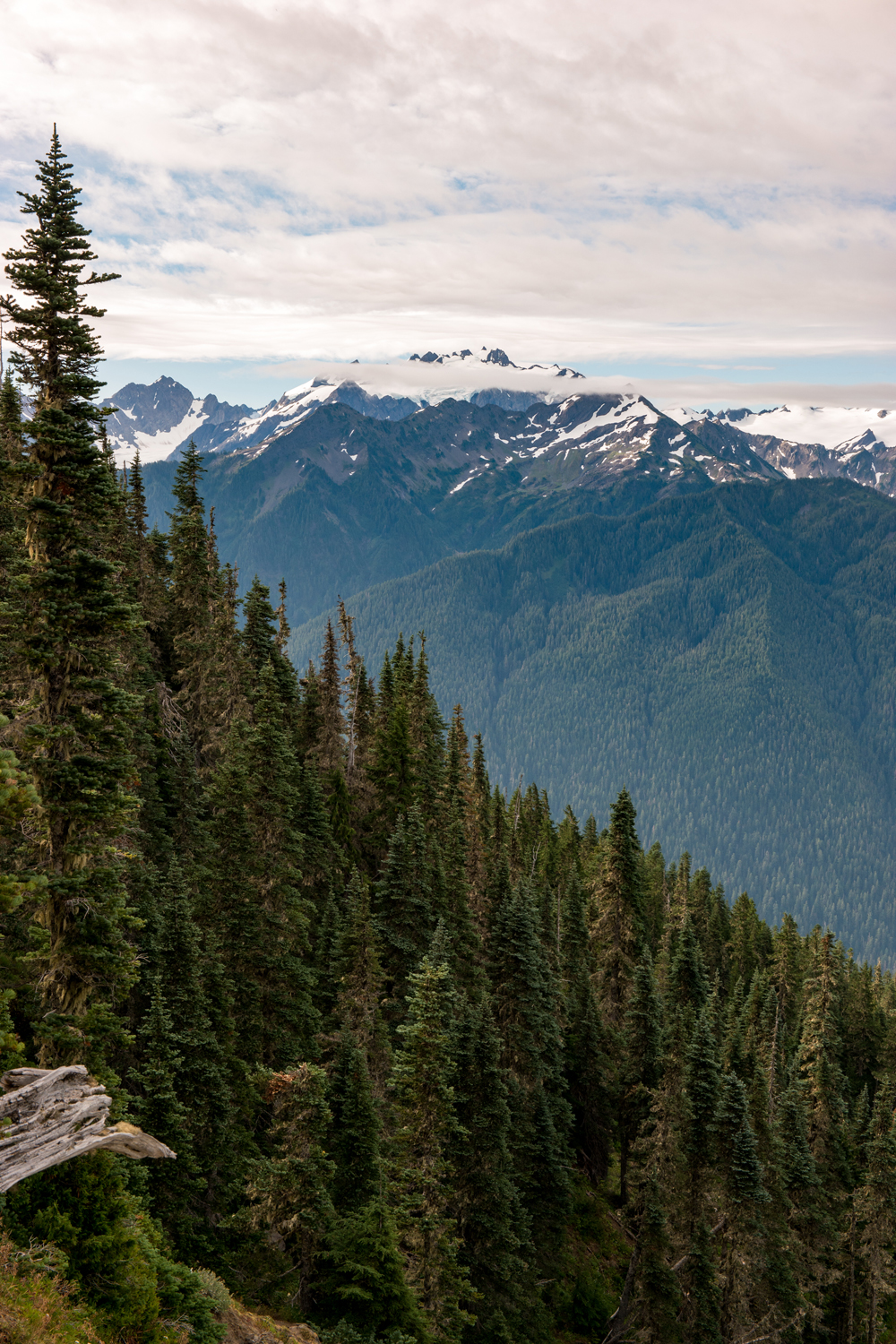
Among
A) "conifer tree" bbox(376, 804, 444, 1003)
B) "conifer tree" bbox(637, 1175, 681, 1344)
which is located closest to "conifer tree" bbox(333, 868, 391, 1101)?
"conifer tree" bbox(376, 804, 444, 1003)

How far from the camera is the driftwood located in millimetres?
13781

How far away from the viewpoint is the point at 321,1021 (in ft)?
112

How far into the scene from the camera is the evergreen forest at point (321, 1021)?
17.4 meters

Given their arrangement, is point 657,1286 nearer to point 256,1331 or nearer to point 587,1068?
point 587,1068

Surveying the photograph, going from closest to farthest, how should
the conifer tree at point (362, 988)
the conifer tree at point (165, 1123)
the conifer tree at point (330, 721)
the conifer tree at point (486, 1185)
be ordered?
the conifer tree at point (165, 1123) < the conifer tree at point (486, 1185) < the conifer tree at point (362, 988) < the conifer tree at point (330, 721)

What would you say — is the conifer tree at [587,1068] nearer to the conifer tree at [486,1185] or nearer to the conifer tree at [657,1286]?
the conifer tree at [657,1286]

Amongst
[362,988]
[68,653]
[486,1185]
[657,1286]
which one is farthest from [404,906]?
[68,653]

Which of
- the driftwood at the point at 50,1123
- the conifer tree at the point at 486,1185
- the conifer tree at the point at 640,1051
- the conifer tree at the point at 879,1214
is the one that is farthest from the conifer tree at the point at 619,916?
the driftwood at the point at 50,1123

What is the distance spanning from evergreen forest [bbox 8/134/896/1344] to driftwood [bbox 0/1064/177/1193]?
852 mm

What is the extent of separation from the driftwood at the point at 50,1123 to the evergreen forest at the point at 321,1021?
852 mm

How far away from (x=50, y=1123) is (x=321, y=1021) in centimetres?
2084

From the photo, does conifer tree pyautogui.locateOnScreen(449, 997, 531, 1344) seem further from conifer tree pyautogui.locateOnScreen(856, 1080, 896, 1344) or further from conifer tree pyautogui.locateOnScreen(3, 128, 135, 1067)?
conifer tree pyautogui.locateOnScreen(856, 1080, 896, 1344)

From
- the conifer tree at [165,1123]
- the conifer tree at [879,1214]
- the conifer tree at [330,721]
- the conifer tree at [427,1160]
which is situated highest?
the conifer tree at [330,721]

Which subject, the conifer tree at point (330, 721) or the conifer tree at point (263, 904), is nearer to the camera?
the conifer tree at point (263, 904)
